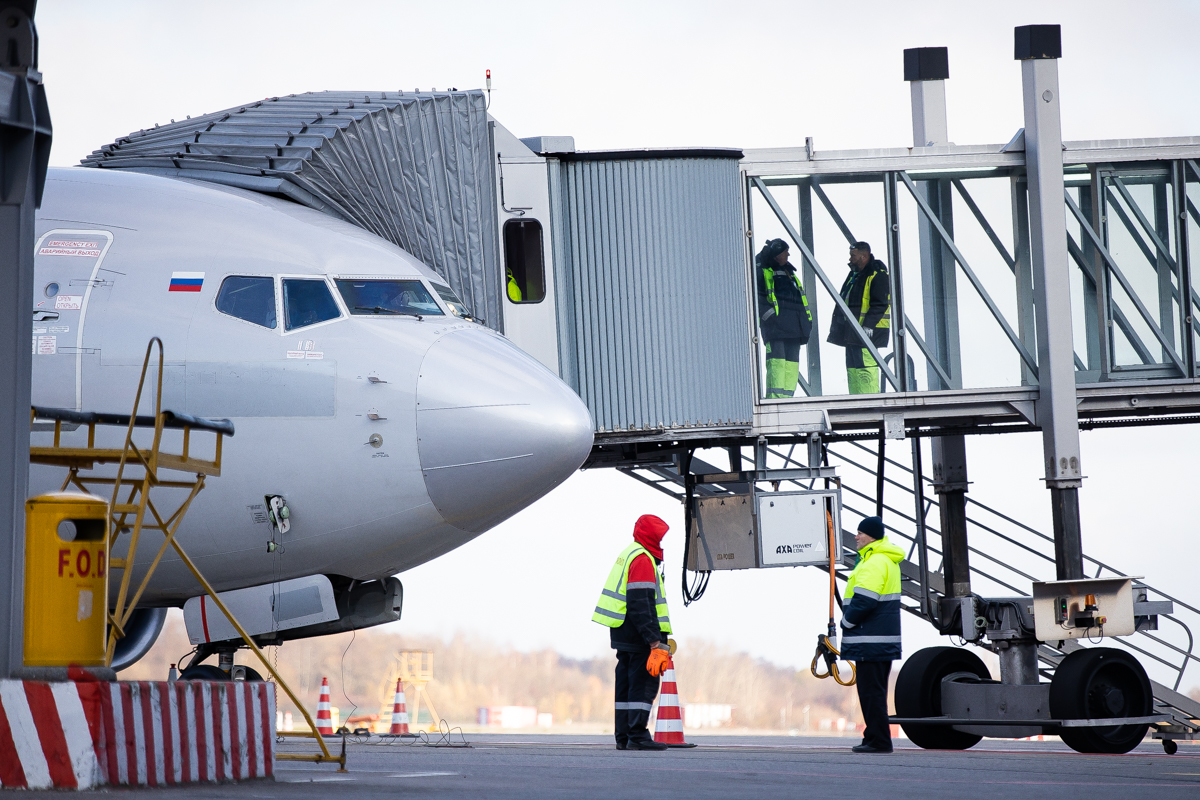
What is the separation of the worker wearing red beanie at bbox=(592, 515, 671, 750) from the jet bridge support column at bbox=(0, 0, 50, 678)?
673cm

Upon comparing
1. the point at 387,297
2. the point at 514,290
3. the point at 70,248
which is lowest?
the point at 387,297

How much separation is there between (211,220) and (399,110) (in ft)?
10.3

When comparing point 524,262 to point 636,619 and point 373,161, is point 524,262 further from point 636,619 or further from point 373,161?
point 636,619

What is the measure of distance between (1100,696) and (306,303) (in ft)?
27.7

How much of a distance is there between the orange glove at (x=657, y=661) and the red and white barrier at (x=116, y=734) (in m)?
5.37

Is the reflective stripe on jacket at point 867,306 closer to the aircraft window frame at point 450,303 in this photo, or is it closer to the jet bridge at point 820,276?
the jet bridge at point 820,276

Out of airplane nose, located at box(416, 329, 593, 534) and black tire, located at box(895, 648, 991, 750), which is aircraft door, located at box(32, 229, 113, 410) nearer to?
airplane nose, located at box(416, 329, 593, 534)

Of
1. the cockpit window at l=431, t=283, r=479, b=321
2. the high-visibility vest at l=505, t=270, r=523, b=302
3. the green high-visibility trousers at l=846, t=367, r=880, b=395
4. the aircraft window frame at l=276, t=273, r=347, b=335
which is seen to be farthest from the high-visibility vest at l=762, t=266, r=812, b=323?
the aircraft window frame at l=276, t=273, r=347, b=335

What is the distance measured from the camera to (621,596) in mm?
14398

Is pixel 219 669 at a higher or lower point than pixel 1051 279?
lower

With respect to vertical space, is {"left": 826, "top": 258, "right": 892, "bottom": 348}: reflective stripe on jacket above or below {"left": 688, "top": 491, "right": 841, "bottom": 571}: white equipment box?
above

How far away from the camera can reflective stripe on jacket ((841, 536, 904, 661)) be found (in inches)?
532

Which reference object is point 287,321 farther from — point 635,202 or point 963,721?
point 963,721

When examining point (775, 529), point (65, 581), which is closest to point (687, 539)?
point (775, 529)
